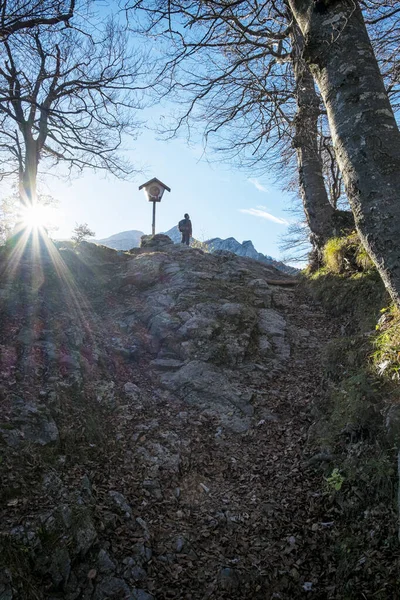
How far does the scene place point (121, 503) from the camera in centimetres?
321

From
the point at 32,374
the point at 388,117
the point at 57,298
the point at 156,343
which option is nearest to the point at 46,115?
the point at 57,298

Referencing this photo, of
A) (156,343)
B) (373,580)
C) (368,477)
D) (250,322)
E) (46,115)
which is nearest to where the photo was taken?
(373,580)

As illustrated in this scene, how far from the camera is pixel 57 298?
670 cm

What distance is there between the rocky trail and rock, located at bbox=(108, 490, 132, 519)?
0.04 feet

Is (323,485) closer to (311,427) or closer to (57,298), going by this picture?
(311,427)

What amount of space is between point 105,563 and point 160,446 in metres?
1.52

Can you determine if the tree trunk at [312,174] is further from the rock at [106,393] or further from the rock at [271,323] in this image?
the rock at [106,393]

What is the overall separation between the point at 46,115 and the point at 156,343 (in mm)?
10895

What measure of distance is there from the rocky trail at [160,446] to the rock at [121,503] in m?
0.01

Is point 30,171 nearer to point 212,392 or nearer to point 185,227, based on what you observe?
point 185,227

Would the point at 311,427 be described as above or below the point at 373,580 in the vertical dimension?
above

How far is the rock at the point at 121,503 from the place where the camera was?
3.13 metres

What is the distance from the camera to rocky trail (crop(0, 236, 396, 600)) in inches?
104

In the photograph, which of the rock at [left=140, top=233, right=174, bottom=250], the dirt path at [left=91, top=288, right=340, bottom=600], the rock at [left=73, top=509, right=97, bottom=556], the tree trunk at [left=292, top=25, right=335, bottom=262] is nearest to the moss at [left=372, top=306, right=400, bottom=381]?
the dirt path at [left=91, top=288, right=340, bottom=600]
